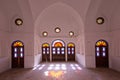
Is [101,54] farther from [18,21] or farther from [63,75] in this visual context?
[18,21]

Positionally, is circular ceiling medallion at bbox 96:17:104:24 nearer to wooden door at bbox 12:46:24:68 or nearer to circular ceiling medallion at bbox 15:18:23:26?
circular ceiling medallion at bbox 15:18:23:26

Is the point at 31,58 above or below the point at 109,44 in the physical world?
below

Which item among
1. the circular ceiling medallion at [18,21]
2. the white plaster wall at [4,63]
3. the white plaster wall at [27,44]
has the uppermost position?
the circular ceiling medallion at [18,21]

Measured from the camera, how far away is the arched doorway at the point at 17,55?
42.9 ft

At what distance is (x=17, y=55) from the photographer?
13109mm

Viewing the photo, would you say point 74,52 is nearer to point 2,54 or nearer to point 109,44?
point 109,44

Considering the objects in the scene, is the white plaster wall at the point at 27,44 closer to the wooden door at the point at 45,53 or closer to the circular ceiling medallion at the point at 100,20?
the wooden door at the point at 45,53

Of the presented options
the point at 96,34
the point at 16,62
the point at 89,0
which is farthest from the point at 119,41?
the point at 16,62

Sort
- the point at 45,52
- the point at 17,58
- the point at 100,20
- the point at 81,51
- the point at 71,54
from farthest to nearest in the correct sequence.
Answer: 1. the point at 71,54
2. the point at 45,52
3. the point at 81,51
4. the point at 17,58
5. the point at 100,20

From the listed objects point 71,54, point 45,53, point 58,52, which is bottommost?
point 71,54

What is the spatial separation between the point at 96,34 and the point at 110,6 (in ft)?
9.24

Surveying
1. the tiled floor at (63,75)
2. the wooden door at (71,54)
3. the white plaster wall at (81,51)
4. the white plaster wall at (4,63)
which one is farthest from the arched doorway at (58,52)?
the tiled floor at (63,75)

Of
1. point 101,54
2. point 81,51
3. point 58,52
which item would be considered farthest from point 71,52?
point 101,54

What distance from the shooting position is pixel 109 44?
12820 mm
